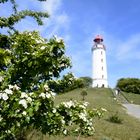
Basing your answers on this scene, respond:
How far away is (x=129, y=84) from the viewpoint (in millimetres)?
111500

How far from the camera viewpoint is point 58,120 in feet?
24.5

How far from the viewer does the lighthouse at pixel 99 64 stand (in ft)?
397

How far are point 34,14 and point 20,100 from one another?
3.98 metres

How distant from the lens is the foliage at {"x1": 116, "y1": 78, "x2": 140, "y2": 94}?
4252 inches

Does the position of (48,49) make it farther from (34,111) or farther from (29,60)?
(34,111)

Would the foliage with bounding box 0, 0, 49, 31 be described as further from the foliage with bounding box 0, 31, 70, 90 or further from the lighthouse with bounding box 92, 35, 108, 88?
the lighthouse with bounding box 92, 35, 108, 88

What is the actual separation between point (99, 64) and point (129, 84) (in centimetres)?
1518

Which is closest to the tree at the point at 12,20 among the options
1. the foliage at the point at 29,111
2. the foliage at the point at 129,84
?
the foliage at the point at 29,111

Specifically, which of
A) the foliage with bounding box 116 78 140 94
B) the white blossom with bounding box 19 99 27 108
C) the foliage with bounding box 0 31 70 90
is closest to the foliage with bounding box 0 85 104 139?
the white blossom with bounding box 19 99 27 108

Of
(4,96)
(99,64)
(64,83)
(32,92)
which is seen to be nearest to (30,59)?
(32,92)

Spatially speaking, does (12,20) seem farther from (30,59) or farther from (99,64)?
(99,64)

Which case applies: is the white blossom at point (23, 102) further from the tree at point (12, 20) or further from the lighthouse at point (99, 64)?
the lighthouse at point (99, 64)

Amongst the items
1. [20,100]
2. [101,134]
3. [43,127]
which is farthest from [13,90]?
[101,134]

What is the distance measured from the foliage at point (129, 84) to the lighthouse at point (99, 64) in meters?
6.01
